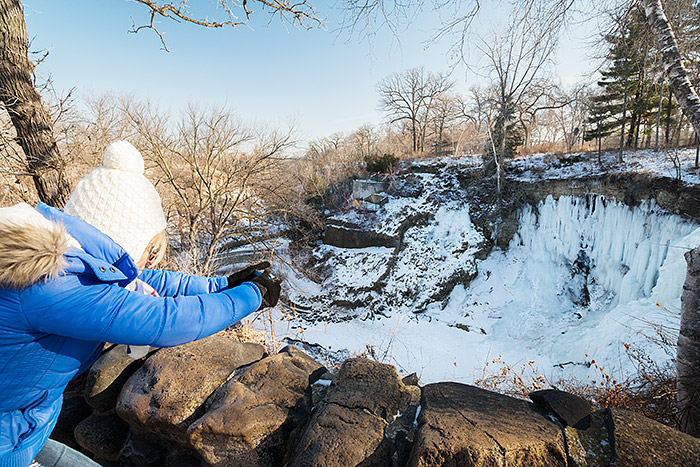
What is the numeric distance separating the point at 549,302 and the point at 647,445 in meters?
10.8

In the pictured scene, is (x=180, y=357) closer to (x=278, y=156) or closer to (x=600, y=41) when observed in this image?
(x=600, y=41)

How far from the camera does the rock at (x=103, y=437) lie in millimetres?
1911

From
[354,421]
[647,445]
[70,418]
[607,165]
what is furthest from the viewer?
[607,165]

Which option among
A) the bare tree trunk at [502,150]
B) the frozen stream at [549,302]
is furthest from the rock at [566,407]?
the bare tree trunk at [502,150]

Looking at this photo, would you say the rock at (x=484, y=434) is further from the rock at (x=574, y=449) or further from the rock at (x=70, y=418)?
the rock at (x=70, y=418)

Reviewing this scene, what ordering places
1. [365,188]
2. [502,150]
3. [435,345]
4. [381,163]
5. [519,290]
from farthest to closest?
[381,163] → [365,188] → [502,150] → [519,290] → [435,345]

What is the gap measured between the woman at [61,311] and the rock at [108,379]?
79 centimetres

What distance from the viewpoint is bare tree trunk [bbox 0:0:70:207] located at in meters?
2.87

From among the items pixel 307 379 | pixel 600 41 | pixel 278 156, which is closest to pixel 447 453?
pixel 307 379

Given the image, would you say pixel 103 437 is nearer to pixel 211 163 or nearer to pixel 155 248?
pixel 155 248

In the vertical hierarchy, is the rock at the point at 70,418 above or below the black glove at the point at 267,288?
below

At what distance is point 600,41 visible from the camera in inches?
146

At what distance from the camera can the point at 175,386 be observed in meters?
1.81

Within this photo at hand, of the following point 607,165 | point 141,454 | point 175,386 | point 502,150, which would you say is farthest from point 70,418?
Answer: point 607,165
